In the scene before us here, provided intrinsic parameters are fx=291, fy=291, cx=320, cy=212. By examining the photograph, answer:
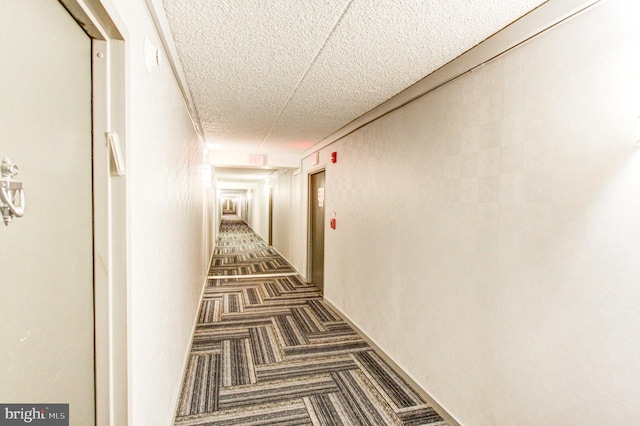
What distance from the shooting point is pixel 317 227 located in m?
4.94

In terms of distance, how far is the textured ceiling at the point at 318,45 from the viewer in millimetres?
1361

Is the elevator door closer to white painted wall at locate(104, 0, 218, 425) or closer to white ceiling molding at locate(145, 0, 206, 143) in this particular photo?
white ceiling molding at locate(145, 0, 206, 143)

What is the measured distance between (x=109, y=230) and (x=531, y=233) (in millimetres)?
1769

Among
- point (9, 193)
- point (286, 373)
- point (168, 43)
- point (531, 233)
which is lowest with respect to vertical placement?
point (286, 373)

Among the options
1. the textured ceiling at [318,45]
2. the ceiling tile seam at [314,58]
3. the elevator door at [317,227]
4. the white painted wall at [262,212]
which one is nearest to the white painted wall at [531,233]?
the textured ceiling at [318,45]

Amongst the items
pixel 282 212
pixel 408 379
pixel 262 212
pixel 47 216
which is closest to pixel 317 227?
pixel 282 212

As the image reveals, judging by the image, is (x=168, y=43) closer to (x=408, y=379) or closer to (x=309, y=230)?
(x=408, y=379)

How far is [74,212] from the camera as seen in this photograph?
33.4 inches

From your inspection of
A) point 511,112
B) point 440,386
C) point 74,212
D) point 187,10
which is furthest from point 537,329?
point 187,10

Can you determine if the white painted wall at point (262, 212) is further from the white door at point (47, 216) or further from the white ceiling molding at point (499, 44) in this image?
the white door at point (47, 216)

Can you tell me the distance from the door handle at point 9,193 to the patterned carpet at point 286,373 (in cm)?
188

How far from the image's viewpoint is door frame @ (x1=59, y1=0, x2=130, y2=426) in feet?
3.11

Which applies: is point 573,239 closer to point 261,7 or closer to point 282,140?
point 261,7

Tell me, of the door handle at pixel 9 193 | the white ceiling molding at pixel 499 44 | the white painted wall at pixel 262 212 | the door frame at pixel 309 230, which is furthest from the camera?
the white painted wall at pixel 262 212
